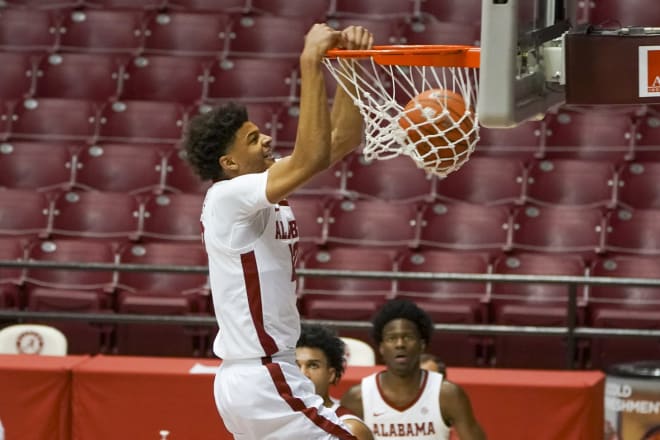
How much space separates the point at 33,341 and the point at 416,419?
2.84 m

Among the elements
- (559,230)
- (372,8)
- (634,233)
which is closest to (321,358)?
(559,230)

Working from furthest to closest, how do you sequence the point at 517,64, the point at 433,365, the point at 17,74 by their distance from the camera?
the point at 17,74 → the point at 433,365 → the point at 517,64

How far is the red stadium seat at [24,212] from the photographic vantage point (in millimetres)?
9336

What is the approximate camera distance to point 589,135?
32.5 feet

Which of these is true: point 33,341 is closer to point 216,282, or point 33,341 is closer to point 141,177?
point 141,177

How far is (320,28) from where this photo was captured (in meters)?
4.02

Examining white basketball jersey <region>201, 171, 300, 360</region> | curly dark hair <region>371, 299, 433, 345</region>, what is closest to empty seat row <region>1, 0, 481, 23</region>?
curly dark hair <region>371, 299, 433, 345</region>

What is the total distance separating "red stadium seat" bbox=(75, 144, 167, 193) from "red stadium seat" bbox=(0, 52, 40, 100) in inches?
49.8

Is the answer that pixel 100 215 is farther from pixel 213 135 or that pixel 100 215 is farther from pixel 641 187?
pixel 213 135

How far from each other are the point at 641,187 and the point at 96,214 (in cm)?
382

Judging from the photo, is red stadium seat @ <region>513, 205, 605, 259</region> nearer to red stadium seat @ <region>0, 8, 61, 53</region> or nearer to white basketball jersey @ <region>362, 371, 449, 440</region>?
white basketball jersey @ <region>362, 371, 449, 440</region>

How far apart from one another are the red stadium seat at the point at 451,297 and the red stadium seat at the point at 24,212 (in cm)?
256

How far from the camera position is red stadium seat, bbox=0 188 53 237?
9.34m

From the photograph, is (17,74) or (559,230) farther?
(17,74)
